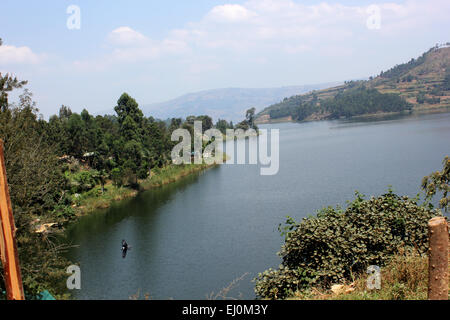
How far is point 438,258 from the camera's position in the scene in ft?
12.4

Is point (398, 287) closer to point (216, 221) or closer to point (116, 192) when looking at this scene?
point (216, 221)

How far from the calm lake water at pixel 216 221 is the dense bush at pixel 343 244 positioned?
4.02 m

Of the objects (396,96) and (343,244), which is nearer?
(343,244)

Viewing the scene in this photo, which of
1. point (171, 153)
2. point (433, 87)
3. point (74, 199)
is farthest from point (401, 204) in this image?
point (433, 87)

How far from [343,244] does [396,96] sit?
10961 cm

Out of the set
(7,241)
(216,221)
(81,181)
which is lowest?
(216,221)

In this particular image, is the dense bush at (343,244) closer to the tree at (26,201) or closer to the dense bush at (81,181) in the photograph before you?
the tree at (26,201)

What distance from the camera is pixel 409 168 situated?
2911 centimetres

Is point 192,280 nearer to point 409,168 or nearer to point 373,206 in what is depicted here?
point 373,206

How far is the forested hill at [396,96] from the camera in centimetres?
10350

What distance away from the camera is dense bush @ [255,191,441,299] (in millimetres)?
7828

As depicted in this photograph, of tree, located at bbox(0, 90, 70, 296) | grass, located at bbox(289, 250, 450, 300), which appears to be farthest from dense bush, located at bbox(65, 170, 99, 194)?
grass, located at bbox(289, 250, 450, 300)

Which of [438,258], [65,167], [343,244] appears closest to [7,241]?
[438,258]

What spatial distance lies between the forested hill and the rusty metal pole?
10617 centimetres
